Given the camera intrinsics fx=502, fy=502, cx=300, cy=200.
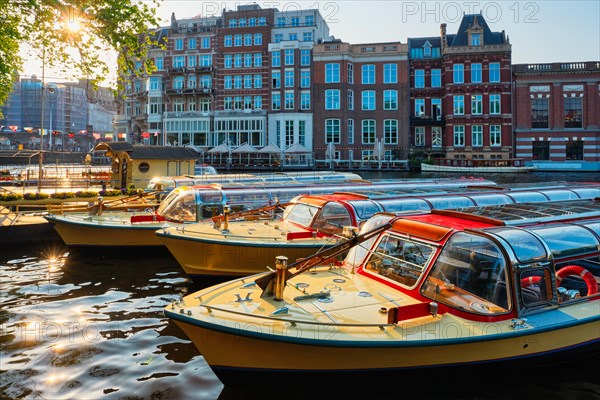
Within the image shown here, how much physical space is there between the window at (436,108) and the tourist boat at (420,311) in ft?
173

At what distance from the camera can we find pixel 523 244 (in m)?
7.07

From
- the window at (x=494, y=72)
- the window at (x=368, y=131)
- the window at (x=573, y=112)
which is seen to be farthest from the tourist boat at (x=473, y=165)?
the window at (x=494, y=72)

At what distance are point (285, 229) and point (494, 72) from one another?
49662 millimetres

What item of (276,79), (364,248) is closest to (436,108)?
(276,79)

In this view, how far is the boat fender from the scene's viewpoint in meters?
7.50

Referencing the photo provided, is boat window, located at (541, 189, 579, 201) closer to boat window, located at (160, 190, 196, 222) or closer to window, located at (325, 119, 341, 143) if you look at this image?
boat window, located at (160, 190, 196, 222)

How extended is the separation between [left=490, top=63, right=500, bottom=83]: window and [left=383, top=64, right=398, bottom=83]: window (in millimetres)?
10351

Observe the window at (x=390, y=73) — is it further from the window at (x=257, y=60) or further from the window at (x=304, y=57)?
the window at (x=257, y=60)

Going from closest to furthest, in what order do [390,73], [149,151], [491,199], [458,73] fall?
[491,199] < [149,151] < [458,73] < [390,73]

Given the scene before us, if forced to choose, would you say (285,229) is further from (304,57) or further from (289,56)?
(289,56)

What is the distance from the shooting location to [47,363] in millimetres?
7707

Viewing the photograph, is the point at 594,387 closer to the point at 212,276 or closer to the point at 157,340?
the point at 157,340

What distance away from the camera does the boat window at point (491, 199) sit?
14430 mm

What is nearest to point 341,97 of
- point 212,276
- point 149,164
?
point 149,164
